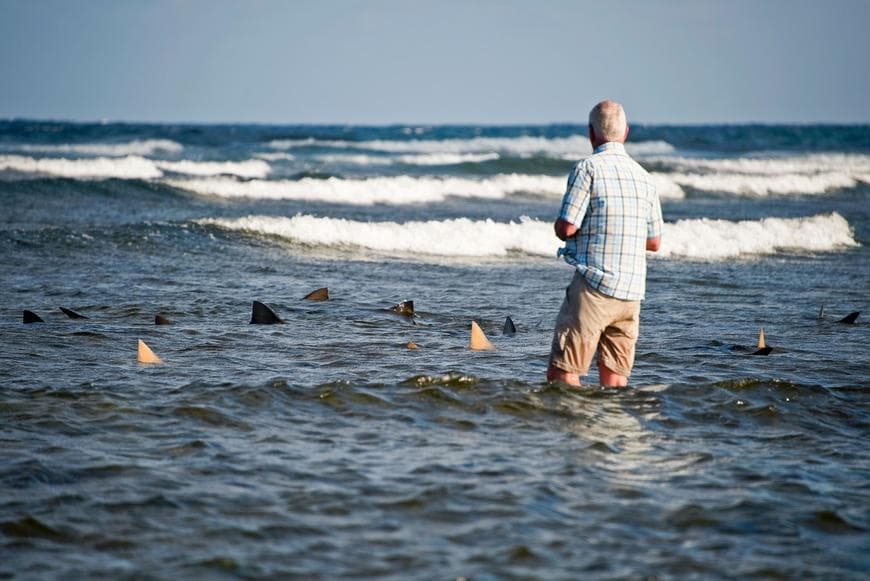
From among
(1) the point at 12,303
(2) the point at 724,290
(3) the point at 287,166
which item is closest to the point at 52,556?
(1) the point at 12,303

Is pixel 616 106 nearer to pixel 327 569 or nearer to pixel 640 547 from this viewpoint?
pixel 640 547

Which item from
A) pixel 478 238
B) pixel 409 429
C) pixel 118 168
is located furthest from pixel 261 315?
pixel 118 168

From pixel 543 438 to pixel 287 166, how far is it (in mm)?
33094

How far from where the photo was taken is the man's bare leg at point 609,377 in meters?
6.17

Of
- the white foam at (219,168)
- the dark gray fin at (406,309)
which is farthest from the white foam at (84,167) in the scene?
the dark gray fin at (406,309)

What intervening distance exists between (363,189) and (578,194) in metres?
21.4

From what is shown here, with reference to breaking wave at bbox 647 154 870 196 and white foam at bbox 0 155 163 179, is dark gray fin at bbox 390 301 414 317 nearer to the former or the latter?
white foam at bbox 0 155 163 179

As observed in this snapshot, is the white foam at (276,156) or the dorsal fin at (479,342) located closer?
the dorsal fin at (479,342)

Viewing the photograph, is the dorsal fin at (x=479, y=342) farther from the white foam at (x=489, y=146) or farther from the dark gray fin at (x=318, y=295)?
the white foam at (x=489, y=146)

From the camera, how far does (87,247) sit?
46.0ft

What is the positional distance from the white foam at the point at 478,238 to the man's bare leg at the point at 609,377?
973 cm

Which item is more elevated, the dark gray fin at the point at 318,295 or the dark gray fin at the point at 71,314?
the dark gray fin at the point at 318,295

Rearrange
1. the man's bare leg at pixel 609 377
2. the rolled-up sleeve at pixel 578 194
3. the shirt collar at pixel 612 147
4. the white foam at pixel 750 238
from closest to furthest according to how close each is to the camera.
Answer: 1. the rolled-up sleeve at pixel 578 194
2. the shirt collar at pixel 612 147
3. the man's bare leg at pixel 609 377
4. the white foam at pixel 750 238

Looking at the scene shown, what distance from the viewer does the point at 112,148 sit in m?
49.9
